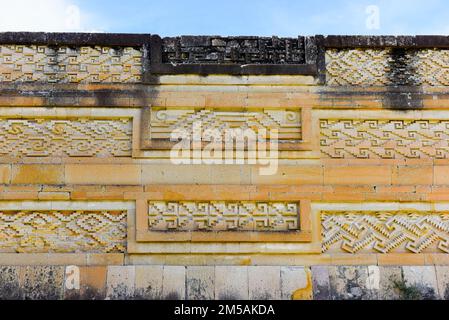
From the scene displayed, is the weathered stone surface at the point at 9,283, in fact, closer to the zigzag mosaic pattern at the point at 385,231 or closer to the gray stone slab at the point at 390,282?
the zigzag mosaic pattern at the point at 385,231

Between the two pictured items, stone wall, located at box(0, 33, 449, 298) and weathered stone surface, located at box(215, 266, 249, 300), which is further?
stone wall, located at box(0, 33, 449, 298)

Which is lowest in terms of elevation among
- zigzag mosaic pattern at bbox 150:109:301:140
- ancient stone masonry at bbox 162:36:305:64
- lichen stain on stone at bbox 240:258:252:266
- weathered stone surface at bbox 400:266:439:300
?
weathered stone surface at bbox 400:266:439:300

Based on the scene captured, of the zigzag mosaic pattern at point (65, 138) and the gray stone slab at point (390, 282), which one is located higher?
the zigzag mosaic pattern at point (65, 138)

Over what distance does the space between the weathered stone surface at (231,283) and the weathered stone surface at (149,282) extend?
0.47 metres

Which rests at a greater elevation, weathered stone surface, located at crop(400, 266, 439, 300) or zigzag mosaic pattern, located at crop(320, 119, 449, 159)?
zigzag mosaic pattern, located at crop(320, 119, 449, 159)

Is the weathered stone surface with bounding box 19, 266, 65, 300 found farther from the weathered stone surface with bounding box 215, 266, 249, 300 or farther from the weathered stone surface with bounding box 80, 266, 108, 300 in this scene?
the weathered stone surface with bounding box 215, 266, 249, 300

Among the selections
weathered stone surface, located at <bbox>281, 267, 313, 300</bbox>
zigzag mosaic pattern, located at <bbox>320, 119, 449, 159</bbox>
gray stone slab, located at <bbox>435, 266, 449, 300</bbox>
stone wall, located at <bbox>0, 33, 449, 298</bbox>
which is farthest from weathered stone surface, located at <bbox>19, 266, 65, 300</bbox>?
gray stone slab, located at <bbox>435, 266, 449, 300</bbox>

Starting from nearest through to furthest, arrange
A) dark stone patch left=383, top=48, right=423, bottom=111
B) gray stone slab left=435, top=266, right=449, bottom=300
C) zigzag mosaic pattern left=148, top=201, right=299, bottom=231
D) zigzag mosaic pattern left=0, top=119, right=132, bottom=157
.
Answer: gray stone slab left=435, top=266, right=449, bottom=300
zigzag mosaic pattern left=148, top=201, right=299, bottom=231
zigzag mosaic pattern left=0, top=119, right=132, bottom=157
dark stone patch left=383, top=48, right=423, bottom=111

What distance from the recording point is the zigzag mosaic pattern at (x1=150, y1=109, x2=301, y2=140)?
597cm

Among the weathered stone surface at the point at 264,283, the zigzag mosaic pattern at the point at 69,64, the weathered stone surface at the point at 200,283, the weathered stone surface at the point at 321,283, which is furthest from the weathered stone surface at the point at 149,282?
the zigzag mosaic pattern at the point at 69,64

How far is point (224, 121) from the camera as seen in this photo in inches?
236

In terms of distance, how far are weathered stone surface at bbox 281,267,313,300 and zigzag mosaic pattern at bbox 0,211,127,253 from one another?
137 cm

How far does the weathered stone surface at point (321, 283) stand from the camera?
18.4 ft

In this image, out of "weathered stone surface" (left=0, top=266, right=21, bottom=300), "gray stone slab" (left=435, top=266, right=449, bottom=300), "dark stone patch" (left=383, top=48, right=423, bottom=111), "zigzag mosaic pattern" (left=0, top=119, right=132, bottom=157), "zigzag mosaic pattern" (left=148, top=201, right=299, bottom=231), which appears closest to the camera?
"weathered stone surface" (left=0, top=266, right=21, bottom=300)
